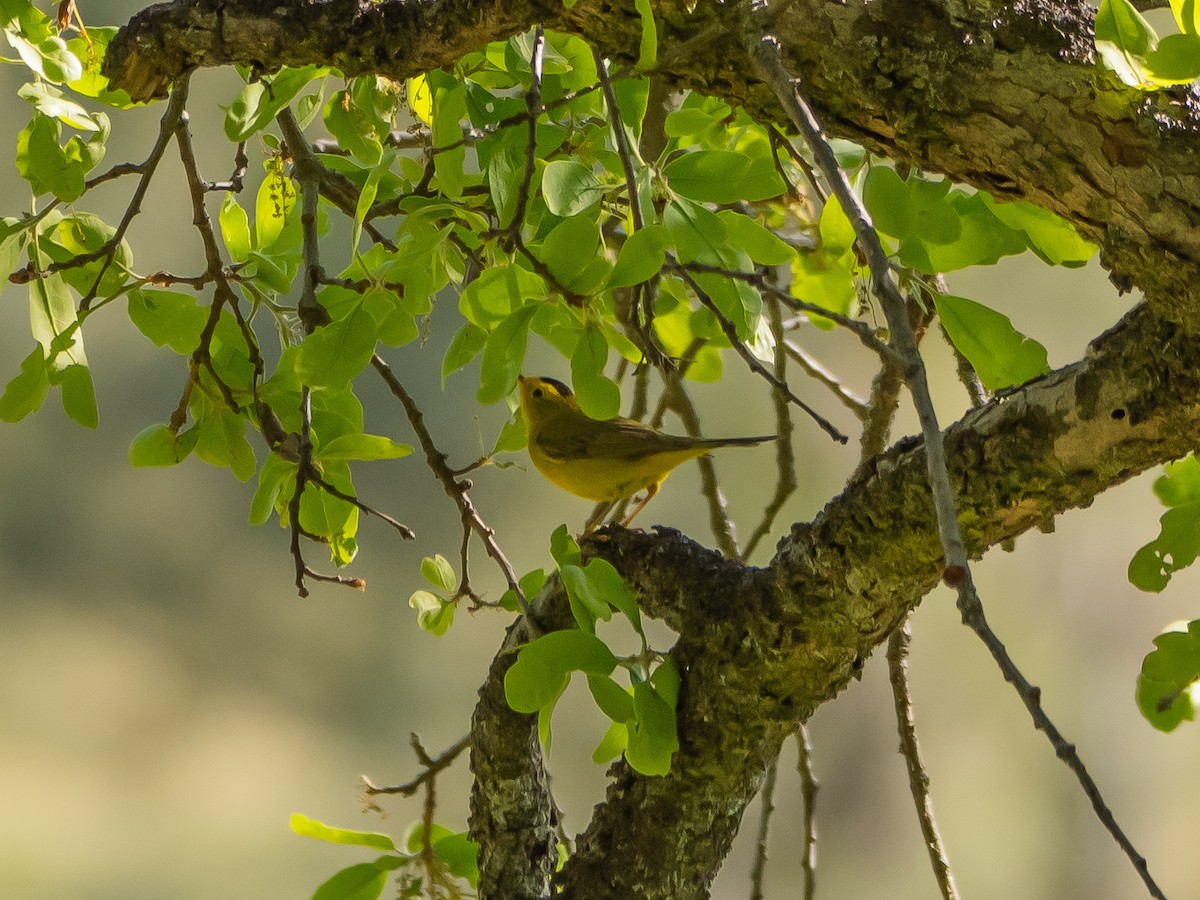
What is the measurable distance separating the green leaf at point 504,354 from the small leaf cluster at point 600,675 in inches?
5.8

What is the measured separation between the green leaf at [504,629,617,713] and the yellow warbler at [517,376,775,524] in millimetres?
662

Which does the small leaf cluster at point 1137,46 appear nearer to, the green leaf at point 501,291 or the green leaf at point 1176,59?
the green leaf at point 1176,59

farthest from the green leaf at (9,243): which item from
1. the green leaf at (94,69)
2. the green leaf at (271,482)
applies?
the green leaf at (271,482)

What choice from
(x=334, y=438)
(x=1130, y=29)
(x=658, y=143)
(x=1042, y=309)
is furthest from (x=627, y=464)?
(x=1042, y=309)

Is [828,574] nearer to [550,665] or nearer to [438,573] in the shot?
[550,665]

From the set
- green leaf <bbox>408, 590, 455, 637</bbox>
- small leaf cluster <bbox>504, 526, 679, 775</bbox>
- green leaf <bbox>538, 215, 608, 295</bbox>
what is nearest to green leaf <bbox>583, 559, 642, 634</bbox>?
small leaf cluster <bbox>504, 526, 679, 775</bbox>

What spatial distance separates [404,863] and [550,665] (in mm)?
378

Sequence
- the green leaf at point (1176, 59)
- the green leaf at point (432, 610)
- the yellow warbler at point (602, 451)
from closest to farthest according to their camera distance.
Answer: the green leaf at point (1176, 59), the green leaf at point (432, 610), the yellow warbler at point (602, 451)

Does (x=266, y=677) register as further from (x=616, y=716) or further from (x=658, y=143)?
A: (x=616, y=716)

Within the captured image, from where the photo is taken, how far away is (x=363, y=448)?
2.89 ft

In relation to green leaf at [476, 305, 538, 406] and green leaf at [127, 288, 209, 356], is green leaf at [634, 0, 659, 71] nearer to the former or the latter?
green leaf at [476, 305, 538, 406]

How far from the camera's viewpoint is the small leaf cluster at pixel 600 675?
0.71 metres

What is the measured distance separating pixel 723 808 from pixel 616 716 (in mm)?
209

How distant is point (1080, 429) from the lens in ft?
2.11
